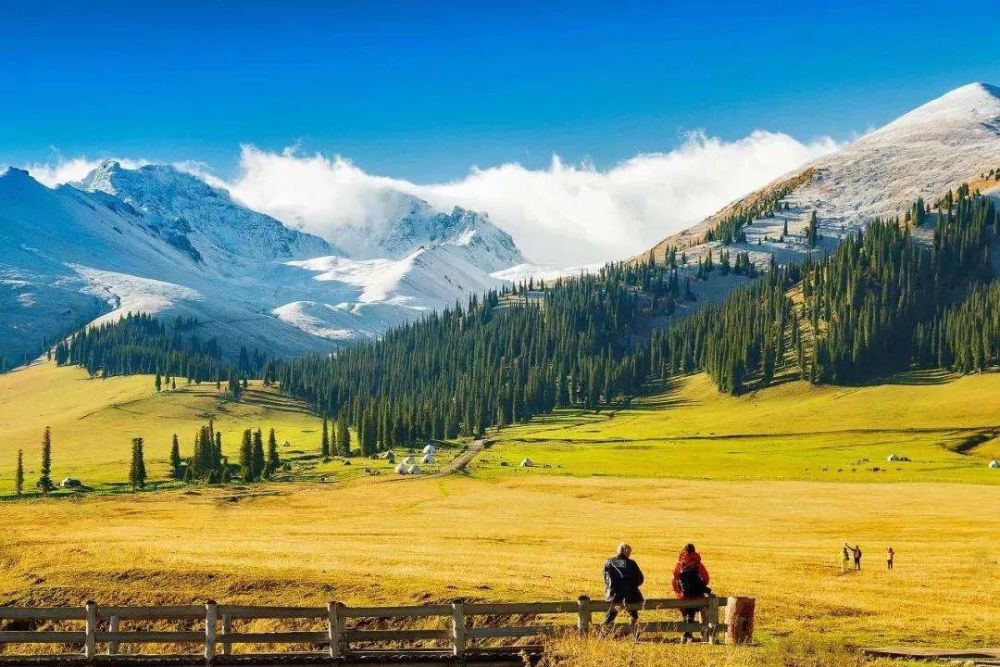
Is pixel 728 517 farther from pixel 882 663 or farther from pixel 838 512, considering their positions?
pixel 882 663

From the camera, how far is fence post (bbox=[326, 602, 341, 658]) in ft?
96.7

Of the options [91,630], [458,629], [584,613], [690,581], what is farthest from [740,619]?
[91,630]

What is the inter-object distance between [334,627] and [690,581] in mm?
12571

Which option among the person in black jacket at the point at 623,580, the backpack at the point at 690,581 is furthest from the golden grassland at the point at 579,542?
the backpack at the point at 690,581

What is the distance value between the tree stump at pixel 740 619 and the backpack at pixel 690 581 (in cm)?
191

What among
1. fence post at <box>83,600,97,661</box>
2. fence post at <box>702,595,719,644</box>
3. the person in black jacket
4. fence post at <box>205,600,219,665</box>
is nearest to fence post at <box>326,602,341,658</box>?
fence post at <box>205,600,219,665</box>

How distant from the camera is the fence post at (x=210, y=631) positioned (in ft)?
97.8

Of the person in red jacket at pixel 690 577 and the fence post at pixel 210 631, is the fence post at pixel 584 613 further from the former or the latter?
the fence post at pixel 210 631

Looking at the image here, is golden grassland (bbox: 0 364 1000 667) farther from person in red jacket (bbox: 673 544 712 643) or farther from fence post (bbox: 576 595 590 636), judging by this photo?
person in red jacket (bbox: 673 544 712 643)

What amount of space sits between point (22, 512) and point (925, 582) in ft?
342

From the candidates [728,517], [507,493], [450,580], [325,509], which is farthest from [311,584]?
[507,493]


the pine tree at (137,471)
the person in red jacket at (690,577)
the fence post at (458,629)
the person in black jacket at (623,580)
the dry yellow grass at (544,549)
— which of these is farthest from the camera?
the pine tree at (137,471)

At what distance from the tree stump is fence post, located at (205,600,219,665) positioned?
57.2ft

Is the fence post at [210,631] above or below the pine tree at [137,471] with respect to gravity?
above
